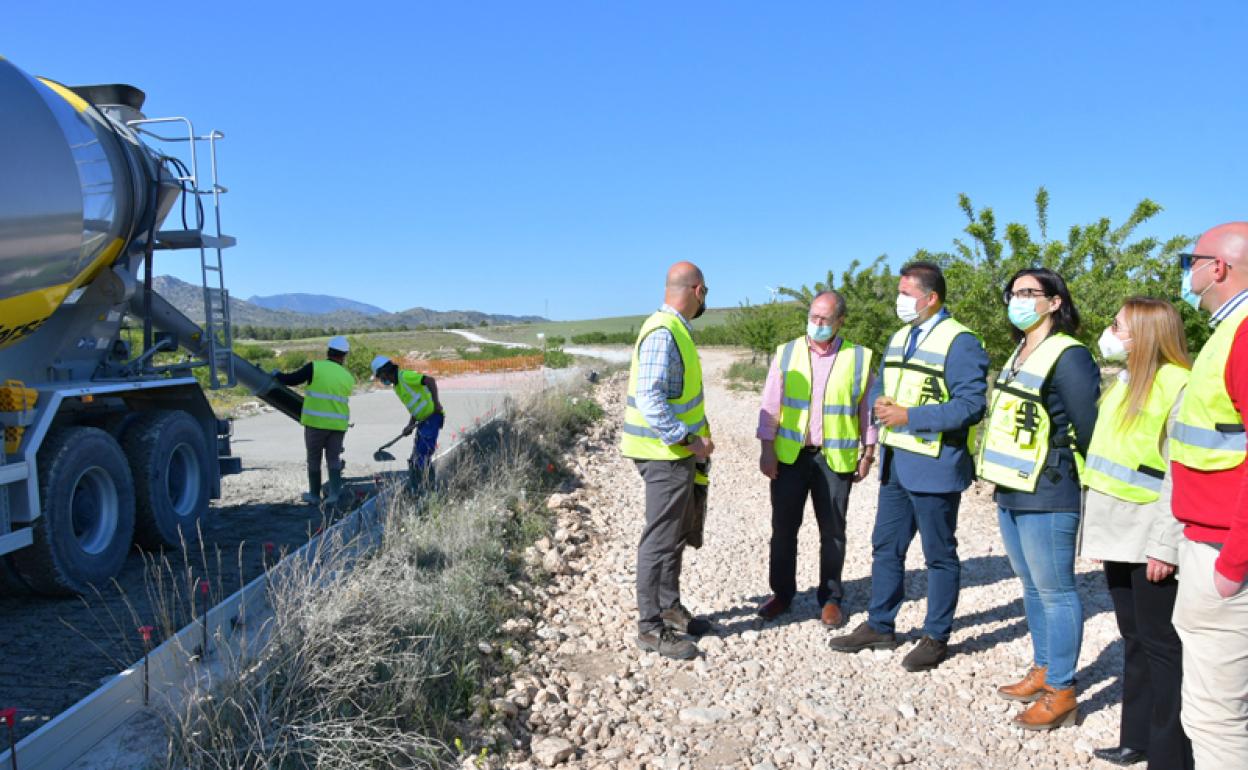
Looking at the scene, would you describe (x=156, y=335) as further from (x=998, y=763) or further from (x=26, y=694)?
(x=998, y=763)

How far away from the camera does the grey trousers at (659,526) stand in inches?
178

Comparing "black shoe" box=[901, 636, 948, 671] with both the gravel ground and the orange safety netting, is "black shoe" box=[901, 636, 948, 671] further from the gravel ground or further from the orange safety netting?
the orange safety netting

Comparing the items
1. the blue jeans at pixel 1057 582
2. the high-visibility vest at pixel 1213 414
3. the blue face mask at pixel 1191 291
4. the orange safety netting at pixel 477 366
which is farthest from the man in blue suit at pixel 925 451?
the orange safety netting at pixel 477 366

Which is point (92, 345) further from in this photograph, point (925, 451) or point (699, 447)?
point (925, 451)

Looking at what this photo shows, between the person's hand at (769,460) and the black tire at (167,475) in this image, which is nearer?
the person's hand at (769,460)

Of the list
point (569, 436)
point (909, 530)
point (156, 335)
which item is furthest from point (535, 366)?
point (909, 530)

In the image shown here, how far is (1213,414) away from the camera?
2.51m

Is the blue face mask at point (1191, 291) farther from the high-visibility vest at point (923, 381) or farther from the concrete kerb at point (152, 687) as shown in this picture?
the concrete kerb at point (152, 687)

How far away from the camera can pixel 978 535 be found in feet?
23.4

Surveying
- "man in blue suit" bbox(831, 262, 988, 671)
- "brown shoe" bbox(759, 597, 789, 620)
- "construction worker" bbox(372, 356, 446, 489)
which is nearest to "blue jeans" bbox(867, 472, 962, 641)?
"man in blue suit" bbox(831, 262, 988, 671)

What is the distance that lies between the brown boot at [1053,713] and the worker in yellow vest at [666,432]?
5.64 feet

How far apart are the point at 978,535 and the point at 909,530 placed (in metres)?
3.04

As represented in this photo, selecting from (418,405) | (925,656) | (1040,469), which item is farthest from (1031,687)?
(418,405)

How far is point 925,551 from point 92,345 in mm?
5974
